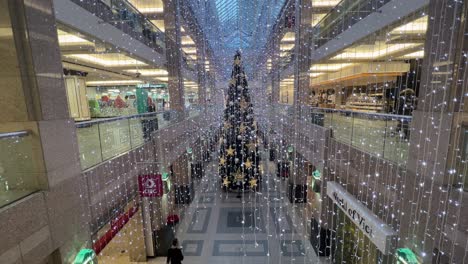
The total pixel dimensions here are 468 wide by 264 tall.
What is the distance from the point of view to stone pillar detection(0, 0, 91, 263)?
8.92 ft

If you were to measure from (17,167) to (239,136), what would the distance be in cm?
816

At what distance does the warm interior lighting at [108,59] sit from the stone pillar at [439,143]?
9128 millimetres

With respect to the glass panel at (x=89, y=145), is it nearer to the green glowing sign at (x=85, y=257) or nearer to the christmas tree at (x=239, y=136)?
the green glowing sign at (x=85, y=257)

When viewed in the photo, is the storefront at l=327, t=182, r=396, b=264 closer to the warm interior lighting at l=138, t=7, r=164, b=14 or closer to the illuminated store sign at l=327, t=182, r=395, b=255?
the illuminated store sign at l=327, t=182, r=395, b=255

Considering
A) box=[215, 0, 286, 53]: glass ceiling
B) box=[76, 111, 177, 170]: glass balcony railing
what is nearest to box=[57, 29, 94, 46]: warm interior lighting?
box=[76, 111, 177, 170]: glass balcony railing

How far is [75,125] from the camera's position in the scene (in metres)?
3.60

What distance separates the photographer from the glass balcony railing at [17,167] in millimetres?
2592

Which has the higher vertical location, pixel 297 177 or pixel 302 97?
pixel 302 97

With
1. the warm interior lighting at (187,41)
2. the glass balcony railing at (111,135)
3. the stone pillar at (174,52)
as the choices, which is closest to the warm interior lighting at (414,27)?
the glass balcony railing at (111,135)

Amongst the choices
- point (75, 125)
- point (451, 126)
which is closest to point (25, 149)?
point (75, 125)

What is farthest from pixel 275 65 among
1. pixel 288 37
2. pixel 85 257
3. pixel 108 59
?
pixel 85 257

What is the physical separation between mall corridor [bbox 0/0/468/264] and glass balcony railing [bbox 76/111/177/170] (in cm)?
4

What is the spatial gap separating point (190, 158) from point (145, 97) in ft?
→ 18.8

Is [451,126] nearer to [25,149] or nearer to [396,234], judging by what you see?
[396,234]
